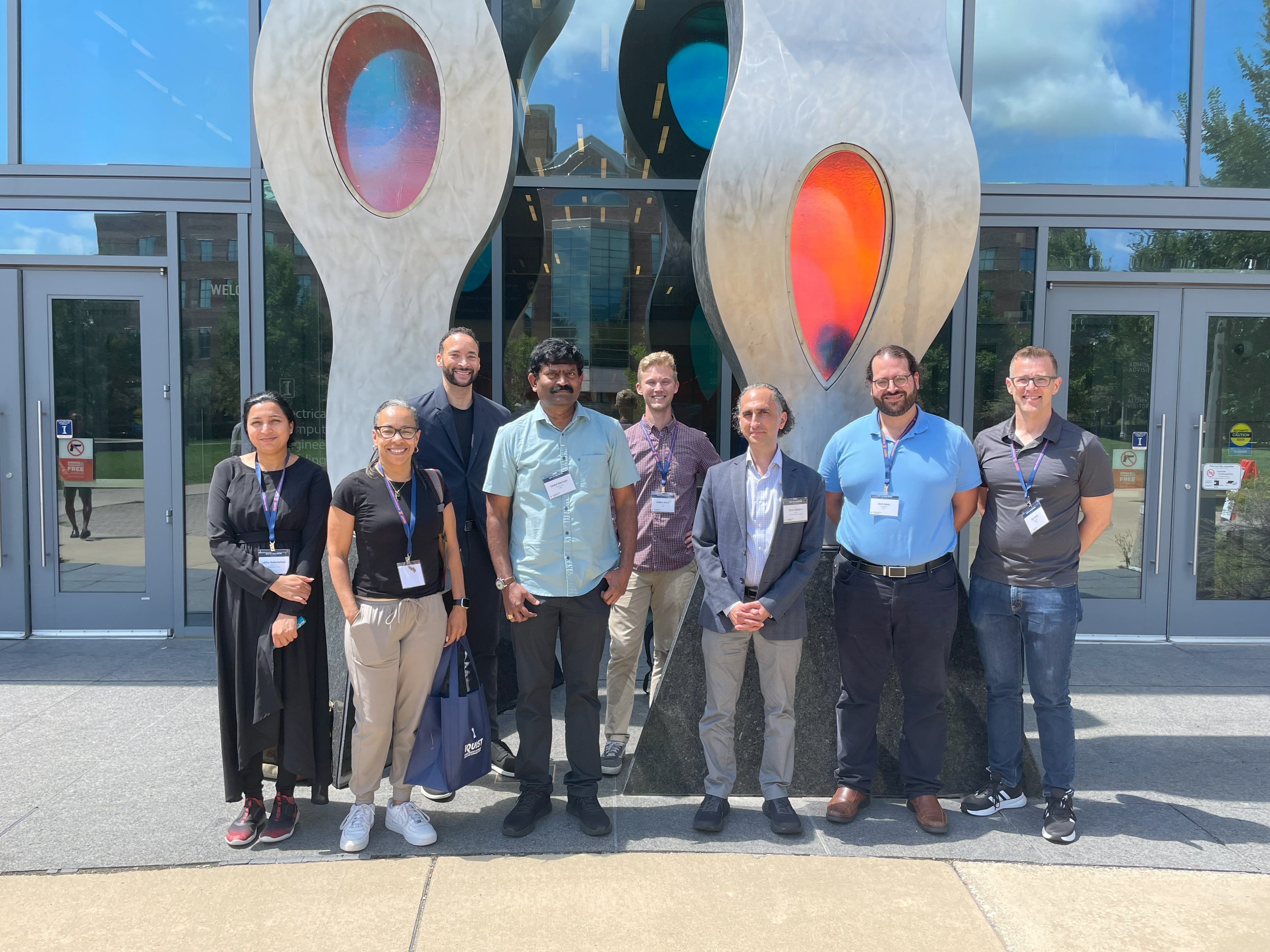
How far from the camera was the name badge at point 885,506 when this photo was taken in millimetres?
3389

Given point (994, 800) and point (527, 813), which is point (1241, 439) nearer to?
point (994, 800)

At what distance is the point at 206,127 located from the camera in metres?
6.26

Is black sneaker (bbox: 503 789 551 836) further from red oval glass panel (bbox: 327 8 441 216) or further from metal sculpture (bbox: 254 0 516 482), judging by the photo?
red oval glass panel (bbox: 327 8 441 216)

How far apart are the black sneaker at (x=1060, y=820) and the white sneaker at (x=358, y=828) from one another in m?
2.62

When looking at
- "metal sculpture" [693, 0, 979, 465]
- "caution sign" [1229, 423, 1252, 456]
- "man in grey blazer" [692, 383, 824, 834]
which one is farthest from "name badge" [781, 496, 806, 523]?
"caution sign" [1229, 423, 1252, 456]

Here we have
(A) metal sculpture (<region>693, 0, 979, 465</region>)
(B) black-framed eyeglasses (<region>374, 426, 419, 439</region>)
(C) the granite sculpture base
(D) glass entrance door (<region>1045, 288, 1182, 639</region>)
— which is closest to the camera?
(B) black-framed eyeglasses (<region>374, 426, 419, 439</region>)

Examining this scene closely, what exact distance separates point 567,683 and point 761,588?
0.87 m

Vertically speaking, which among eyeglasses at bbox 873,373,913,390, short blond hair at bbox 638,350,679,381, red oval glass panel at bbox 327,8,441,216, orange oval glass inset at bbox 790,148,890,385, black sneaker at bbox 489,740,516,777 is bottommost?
black sneaker at bbox 489,740,516,777

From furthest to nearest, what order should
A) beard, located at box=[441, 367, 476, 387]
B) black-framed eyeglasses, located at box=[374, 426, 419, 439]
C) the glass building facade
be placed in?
the glass building facade < beard, located at box=[441, 367, 476, 387] < black-framed eyeglasses, located at box=[374, 426, 419, 439]

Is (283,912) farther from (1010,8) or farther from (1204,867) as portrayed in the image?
(1010,8)

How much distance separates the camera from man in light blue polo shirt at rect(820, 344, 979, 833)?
3.38m

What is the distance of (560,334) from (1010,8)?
13.4 feet

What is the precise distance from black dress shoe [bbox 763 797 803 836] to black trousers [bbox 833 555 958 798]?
30 cm

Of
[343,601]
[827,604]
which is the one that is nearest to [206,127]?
[343,601]
